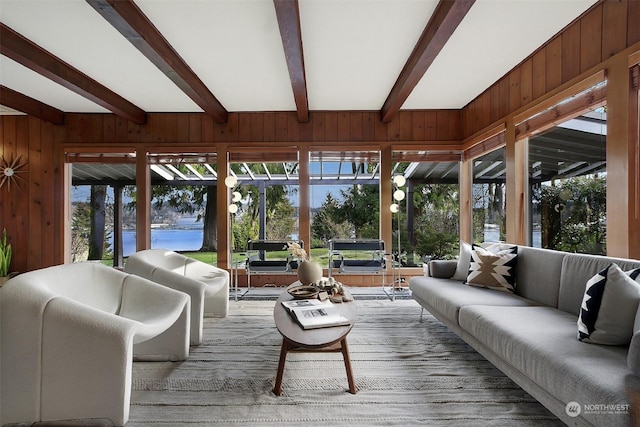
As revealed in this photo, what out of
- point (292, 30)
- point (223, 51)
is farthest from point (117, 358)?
point (223, 51)

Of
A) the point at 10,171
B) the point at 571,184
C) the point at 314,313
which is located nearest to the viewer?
the point at 314,313

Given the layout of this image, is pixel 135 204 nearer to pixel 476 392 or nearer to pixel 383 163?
pixel 383 163

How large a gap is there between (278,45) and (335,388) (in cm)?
279

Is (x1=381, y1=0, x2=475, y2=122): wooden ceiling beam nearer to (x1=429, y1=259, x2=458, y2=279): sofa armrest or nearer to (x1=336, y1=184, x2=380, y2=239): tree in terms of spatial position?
(x1=336, y1=184, x2=380, y2=239): tree

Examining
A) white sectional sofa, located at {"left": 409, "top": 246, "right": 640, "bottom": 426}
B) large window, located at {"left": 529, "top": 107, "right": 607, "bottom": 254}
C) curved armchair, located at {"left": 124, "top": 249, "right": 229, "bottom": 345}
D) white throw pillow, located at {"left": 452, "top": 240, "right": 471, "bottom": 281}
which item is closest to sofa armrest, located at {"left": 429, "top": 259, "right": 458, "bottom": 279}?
white throw pillow, located at {"left": 452, "top": 240, "right": 471, "bottom": 281}

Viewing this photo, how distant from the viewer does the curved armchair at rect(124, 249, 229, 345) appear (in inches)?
100

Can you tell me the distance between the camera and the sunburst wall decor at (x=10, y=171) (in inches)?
177

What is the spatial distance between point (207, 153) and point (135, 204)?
133 centimetres

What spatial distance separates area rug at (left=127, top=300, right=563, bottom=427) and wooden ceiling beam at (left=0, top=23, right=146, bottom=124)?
2.81m

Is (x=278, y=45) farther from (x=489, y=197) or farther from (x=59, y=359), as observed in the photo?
(x=489, y=197)

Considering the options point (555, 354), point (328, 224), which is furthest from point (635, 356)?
point (328, 224)

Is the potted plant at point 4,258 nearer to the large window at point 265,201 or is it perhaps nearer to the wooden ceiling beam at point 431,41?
the large window at point 265,201

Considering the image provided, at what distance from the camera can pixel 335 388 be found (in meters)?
1.91

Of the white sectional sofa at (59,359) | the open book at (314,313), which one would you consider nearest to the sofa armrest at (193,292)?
the open book at (314,313)
